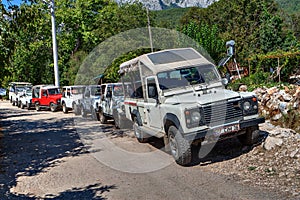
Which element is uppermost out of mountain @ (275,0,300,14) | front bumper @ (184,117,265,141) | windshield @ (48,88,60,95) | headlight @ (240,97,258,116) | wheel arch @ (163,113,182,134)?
mountain @ (275,0,300,14)

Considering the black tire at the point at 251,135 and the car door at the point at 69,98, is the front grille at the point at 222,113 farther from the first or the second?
the car door at the point at 69,98

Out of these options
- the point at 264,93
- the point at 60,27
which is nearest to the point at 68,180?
the point at 264,93

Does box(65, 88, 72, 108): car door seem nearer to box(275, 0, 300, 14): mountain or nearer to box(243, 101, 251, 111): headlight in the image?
box(243, 101, 251, 111): headlight

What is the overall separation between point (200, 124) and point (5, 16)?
18.5ft

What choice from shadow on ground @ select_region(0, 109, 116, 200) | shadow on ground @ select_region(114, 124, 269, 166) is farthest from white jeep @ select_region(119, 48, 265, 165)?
shadow on ground @ select_region(0, 109, 116, 200)

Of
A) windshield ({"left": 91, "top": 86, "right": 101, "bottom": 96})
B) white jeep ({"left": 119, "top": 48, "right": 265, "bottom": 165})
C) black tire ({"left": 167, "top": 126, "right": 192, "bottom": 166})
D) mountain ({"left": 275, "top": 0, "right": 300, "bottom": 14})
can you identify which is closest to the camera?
white jeep ({"left": 119, "top": 48, "right": 265, "bottom": 165})

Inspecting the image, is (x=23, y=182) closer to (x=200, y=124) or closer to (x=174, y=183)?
(x=174, y=183)

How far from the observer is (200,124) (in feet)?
22.0

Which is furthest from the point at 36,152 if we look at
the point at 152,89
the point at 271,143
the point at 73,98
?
the point at 73,98

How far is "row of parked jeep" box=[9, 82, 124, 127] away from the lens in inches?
535

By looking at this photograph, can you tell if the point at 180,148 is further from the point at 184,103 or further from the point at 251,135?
the point at 251,135

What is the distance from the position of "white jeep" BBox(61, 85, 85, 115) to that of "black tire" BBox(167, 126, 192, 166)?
11.7 metres

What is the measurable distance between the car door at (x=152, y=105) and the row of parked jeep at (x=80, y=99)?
13.1ft

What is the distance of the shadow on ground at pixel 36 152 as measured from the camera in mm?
6141
